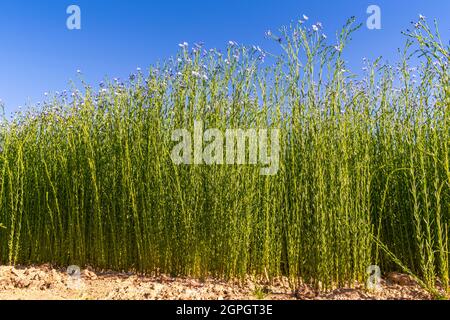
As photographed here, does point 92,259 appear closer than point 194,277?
No

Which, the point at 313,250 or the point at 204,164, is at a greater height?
the point at 204,164

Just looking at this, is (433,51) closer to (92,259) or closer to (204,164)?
(204,164)

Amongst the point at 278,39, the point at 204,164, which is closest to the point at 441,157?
the point at 278,39

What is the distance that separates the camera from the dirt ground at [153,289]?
11.1 ft

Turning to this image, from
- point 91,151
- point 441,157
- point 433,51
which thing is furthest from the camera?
point 91,151

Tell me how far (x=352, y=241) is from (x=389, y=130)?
4.06 ft

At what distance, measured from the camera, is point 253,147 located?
3.92 m

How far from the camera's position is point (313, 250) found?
3.53 meters

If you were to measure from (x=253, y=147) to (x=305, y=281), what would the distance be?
1.11 metres

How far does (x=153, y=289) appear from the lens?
3.52m

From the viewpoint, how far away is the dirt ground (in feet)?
11.1

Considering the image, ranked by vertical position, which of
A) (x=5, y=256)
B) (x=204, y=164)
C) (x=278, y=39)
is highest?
(x=278, y=39)

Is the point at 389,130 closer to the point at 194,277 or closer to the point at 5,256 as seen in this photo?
the point at 194,277
